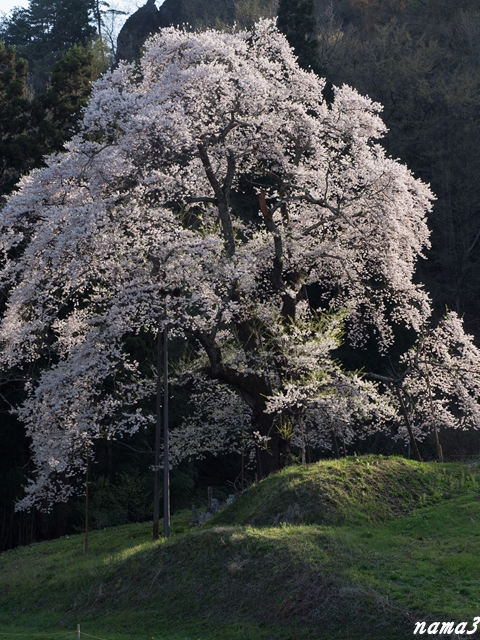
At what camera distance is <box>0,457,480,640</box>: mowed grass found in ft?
35.3

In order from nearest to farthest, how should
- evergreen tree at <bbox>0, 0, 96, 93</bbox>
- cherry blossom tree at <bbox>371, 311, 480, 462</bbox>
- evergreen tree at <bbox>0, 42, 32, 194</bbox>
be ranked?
1. cherry blossom tree at <bbox>371, 311, 480, 462</bbox>
2. evergreen tree at <bbox>0, 42, 32, 194</bbox>
3. evergreen tree at <bbox>0, 0, 96, 93</bbox>

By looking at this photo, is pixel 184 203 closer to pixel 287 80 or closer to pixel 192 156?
pixel 192 156

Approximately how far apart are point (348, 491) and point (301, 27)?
26736mm

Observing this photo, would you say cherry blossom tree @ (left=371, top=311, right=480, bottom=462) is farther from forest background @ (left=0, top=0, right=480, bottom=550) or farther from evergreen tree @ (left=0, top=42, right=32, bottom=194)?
evergreen tree @ (left=0, top=42, right=32, bottom=194)

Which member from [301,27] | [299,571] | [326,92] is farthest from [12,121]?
[299,571]

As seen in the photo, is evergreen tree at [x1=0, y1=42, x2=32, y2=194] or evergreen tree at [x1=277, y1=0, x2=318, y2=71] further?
evergreen tree at [x1=277, y1=0, x2=318, y2=71]

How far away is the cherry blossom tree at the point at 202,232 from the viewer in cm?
1622

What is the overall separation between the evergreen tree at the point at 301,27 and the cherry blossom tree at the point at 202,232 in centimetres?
1496

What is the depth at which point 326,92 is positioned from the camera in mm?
34656

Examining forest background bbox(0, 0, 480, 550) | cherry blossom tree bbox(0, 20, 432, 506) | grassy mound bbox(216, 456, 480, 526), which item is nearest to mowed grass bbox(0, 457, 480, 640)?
grassy mound bbox(216, 456, 480, 526)

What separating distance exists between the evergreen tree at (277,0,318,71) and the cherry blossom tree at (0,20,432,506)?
589 inches

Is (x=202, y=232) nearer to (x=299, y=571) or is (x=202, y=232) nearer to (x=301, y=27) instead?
(x=299, y=571)

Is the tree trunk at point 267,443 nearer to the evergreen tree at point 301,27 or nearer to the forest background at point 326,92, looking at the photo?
the forest background at point 326,92

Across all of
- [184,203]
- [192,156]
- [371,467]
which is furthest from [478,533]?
[192,156]
